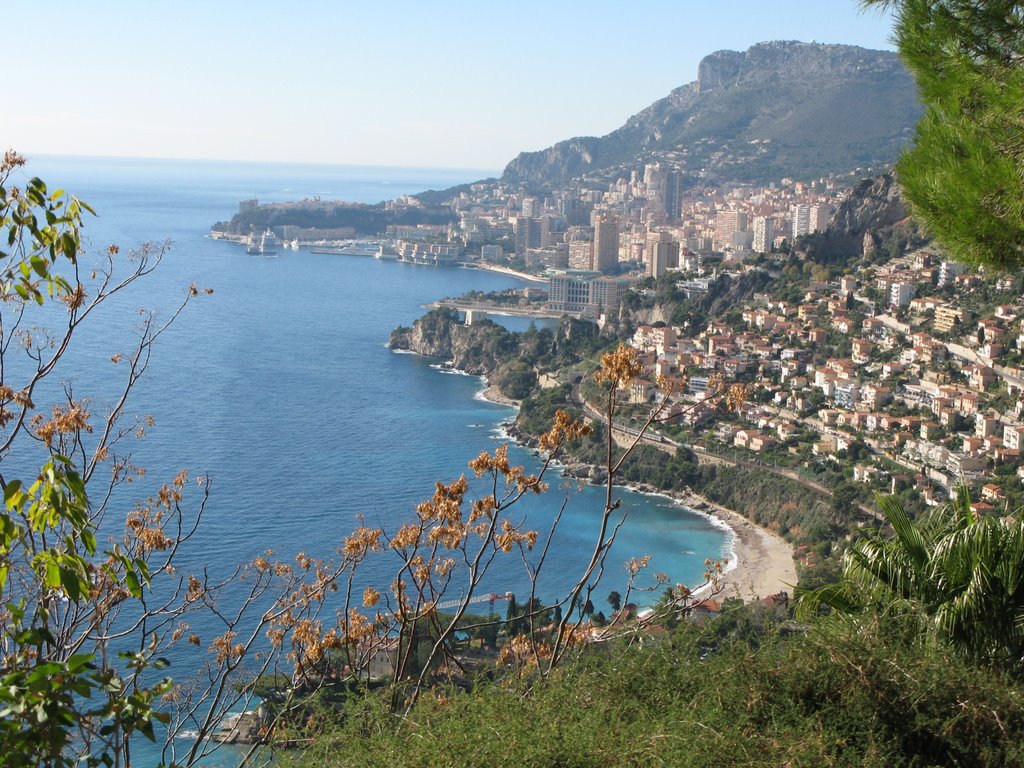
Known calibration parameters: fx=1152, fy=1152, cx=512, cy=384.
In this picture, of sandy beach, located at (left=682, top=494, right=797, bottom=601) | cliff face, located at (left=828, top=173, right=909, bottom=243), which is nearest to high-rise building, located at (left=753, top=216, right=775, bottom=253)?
cliff face, located at (left=828, top=173, right=909, bottom=243)

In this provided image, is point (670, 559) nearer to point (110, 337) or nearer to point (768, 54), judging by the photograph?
point (110, 337)

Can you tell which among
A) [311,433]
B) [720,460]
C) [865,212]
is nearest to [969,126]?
[720,460]

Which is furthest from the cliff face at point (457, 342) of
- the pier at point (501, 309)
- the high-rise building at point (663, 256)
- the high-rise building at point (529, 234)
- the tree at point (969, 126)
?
the tree at point (969, 126)

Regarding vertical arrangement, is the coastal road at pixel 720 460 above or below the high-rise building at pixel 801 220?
below

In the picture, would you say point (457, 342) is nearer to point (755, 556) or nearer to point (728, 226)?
point (755, 556)

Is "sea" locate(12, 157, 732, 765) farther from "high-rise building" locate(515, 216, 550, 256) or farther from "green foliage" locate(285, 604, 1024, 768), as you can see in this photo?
"high-rise building" locate(515, 216, 550, 256)

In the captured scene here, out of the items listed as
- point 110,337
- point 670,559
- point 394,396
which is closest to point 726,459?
point 670,559

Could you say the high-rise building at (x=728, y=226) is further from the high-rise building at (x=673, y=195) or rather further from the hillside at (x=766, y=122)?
the high-rise building at (x=673, y=195)
